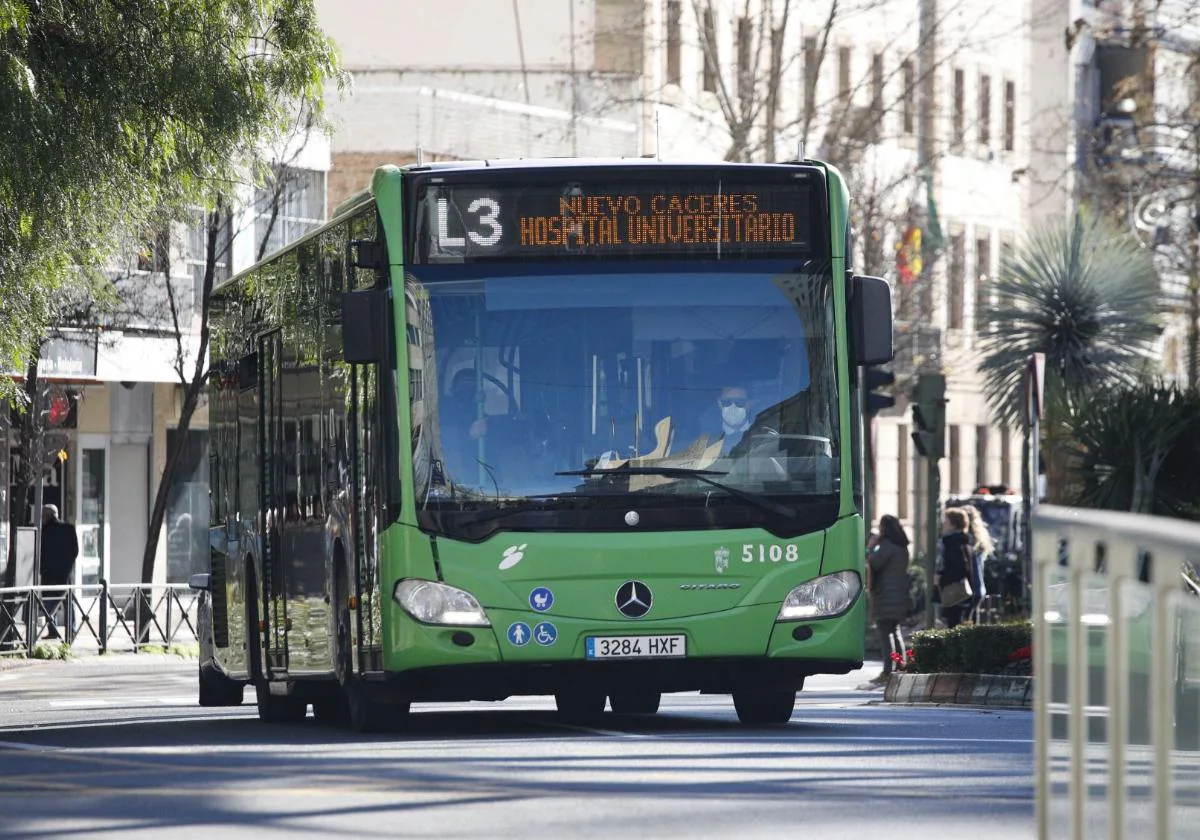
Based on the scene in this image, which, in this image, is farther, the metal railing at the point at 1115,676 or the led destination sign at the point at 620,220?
the led destination sign at the point at 620,220

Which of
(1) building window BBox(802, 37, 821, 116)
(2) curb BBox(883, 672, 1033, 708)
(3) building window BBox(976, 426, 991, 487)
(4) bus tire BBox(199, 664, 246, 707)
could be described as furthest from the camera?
(3) building window BBox(976, 426, 991, 487)

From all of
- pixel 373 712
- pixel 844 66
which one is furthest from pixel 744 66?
pixel 373 712

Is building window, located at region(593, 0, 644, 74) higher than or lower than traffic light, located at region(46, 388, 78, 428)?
higher

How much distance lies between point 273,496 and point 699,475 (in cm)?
410

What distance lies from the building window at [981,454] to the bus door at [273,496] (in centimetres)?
4973

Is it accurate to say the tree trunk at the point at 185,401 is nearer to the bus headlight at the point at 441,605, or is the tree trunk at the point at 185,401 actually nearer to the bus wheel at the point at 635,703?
the bus wheel at the point at 635,703

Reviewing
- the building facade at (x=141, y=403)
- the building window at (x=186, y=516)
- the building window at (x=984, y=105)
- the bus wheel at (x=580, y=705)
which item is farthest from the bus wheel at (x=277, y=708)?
the building window at (x=984, y=105)

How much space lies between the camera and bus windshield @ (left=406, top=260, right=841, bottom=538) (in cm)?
1470

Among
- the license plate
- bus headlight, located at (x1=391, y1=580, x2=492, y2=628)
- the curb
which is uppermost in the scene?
bus headlight, located at (x1=391, y1=580, x2=492, y2=628)

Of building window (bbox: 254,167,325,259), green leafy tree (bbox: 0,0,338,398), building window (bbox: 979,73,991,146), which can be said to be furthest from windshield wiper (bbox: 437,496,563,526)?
building window (bbox: 979,73,991,146)

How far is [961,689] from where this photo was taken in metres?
21.8

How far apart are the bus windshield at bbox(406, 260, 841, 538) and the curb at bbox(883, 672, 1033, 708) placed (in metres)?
6.26

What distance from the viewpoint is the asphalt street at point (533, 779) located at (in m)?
9.87

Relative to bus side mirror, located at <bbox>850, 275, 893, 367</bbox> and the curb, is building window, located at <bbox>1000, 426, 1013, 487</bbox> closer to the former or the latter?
the curb
